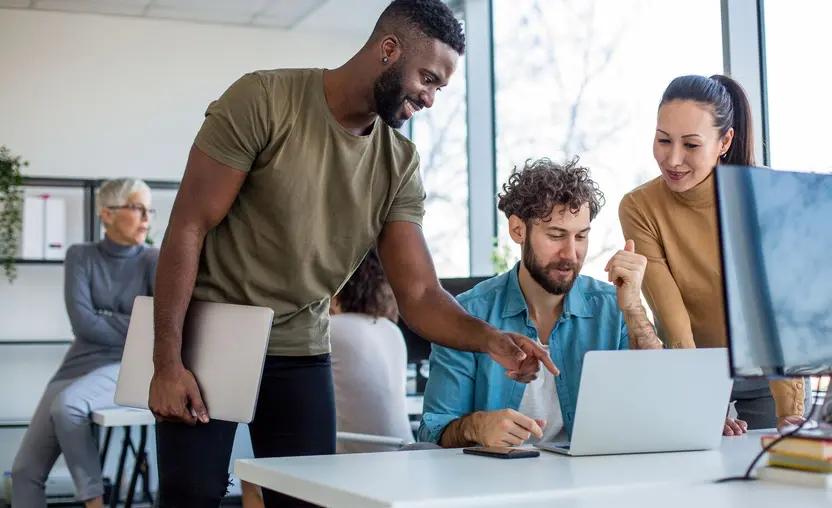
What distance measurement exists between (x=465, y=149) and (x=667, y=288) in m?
3.75

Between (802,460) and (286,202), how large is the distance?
0.99 meters

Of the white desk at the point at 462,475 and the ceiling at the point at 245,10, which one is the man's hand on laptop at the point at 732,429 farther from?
the ceiling at the point at 245,10

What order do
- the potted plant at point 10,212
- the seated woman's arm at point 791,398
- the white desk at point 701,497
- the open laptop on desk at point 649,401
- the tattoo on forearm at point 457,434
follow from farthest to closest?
the potted plant at point 10,212, the seated woman's arm at point 791,398, the tattoo on forearm at point 457,434, the open laptop on desk at point 649,401, the white desk at point 701,497

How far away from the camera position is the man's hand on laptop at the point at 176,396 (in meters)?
1.66

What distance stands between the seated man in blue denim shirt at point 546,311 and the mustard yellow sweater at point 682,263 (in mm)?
68

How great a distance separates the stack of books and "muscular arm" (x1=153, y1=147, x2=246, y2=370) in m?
0.98

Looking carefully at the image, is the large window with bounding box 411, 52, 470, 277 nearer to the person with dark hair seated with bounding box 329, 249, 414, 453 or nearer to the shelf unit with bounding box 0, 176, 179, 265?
the shelf unit with bounding box 0, 176, 179, 265

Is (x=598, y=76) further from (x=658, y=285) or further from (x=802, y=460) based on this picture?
(x=802, y=460)

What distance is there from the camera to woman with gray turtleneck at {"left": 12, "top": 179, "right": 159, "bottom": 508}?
13.0 ft

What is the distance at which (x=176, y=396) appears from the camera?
1.66 m

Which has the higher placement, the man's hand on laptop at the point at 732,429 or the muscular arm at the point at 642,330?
the muscular arm at the point at 642,330

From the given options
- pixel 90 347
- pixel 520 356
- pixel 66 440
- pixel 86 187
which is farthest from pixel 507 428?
pixel 86 187

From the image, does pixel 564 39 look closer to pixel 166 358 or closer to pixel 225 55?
pixel 225 55

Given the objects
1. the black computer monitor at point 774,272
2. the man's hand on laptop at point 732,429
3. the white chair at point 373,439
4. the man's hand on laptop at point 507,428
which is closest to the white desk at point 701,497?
the black computer monitor at point 774,272
